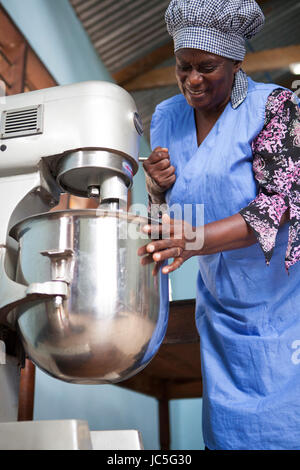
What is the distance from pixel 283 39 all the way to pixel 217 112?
4.16m

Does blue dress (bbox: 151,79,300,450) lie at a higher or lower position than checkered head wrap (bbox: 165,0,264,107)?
lower

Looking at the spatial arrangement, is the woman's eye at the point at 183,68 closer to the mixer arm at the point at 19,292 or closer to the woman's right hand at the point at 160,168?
the woman's right hand at the point at 160,168

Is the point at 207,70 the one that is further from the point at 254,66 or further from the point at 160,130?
the point at 254,66

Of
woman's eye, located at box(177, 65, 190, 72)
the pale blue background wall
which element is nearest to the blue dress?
woman's eye, located at box(177, 65, 190, 72)

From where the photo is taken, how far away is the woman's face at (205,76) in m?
0.92

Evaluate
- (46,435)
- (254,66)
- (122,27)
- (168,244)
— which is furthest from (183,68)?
(254,66)

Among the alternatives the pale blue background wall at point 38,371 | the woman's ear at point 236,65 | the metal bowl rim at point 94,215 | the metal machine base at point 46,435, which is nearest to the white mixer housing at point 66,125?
the metal bowl rim at point 94,215

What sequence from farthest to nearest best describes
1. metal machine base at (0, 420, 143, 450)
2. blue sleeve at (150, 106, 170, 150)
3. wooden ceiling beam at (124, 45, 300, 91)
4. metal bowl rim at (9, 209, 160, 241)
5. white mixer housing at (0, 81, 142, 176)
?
wooden ceiling beam at (124, 45, 300, 91)
blue sleeve at (150, 106, 170, 150)
white mixer housing at (0, 81, 142, 176)
metal bowl rim at (9, 209, 160, 241)
metal machine base at (0, 420, 143, 450)

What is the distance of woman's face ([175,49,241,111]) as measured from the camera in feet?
3.02

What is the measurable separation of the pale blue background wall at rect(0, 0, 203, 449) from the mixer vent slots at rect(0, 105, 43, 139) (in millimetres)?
1175

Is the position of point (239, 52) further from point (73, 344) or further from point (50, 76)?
point (50, 76)

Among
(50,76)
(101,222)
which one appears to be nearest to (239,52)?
(101,222)

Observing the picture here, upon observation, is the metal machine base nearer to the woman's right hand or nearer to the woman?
the woman
